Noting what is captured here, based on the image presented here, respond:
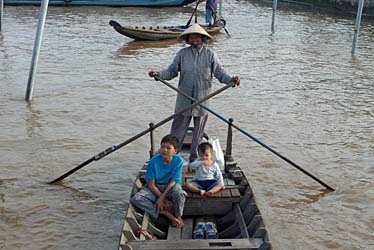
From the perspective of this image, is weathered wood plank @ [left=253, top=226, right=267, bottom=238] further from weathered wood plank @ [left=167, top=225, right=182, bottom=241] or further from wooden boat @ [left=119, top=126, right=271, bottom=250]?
weathered wood plank @ [left=167, top=225, right=182, bottom=241]

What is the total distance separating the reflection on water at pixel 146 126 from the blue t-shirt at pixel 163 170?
2.46 feet

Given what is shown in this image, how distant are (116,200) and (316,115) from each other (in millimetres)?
4475

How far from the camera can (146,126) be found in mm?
8164

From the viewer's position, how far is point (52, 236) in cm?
497

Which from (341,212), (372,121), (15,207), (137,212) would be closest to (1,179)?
(15,207)

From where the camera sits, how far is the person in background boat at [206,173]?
16.1ft

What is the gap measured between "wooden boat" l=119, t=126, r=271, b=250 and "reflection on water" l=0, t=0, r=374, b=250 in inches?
25.0

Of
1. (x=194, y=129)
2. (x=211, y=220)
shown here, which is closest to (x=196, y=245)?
(x=211, y=220)

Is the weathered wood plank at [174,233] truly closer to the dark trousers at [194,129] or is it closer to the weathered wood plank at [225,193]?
the weathered wood plank at [225,193]

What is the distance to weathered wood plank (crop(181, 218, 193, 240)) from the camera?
14.5 ft

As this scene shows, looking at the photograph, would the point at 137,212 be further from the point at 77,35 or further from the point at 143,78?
the point at 77,35

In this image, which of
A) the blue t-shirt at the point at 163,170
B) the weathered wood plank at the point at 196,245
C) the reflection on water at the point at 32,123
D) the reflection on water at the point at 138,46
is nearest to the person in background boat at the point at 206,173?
the blue t-shirt at the point at 163,170

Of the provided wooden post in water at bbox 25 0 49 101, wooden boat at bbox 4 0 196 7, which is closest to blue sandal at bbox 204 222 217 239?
wooden post in water at bbox 25 0 49 101

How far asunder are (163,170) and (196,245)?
1011mm
